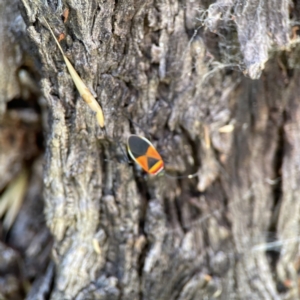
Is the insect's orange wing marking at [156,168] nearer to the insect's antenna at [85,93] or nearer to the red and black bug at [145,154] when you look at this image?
the red and black bug at [145,154]

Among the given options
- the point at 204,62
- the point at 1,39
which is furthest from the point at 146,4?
the point at 1,39

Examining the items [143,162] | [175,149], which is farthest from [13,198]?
[175,149]

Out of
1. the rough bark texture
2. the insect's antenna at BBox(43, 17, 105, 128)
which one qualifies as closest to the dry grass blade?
the rough bark texture

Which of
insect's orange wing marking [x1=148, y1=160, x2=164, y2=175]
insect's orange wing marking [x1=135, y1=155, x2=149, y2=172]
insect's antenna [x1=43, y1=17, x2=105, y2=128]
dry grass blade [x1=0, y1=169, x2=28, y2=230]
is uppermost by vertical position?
insect's antenna [x1=43, y1=17, x2=105, y2=128]

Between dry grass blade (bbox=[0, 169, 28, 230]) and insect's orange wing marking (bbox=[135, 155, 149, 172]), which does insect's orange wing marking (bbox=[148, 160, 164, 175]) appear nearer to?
insect's orange wing marking (bbox=[135, 155, 149, 172])

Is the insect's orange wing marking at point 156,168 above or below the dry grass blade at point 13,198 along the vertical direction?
below

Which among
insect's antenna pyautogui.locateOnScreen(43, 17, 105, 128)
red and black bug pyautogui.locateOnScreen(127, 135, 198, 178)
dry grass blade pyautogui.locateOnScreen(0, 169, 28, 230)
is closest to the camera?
insect's antenna pyautogui.locateOnScreen(43, 17, 105, 128)

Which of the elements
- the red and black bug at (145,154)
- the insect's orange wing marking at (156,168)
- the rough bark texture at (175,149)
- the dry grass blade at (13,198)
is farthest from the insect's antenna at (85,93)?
the dry grass blade at (13,198)
